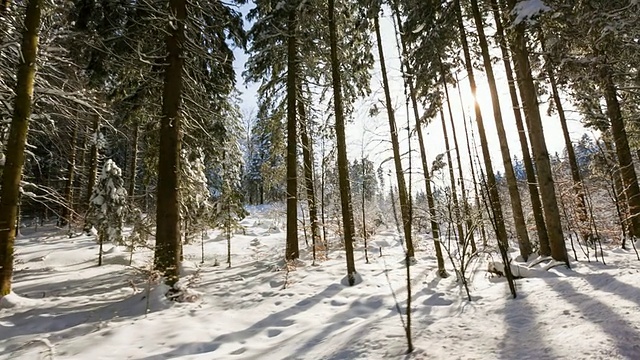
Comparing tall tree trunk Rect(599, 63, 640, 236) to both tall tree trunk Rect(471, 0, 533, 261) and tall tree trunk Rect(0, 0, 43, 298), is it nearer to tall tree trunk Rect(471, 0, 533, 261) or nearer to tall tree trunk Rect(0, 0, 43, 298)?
tall tree trunk Rect(471, 0, 533, 261)

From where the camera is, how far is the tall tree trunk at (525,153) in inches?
336

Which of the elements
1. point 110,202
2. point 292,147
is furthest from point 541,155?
point 110,202

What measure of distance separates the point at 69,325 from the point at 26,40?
5482mm

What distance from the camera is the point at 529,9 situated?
6570 mm

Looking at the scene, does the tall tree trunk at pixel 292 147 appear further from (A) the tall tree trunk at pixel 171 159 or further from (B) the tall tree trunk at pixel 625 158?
(B) the tall tree trunk at pixel 625 158

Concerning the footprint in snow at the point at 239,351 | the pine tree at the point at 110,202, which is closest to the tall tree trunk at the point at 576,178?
Result: the footprint in snow at the point at 239,351

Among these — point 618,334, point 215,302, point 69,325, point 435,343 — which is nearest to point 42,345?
point 69,325

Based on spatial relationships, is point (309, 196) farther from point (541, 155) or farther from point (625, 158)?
point (625, 158)

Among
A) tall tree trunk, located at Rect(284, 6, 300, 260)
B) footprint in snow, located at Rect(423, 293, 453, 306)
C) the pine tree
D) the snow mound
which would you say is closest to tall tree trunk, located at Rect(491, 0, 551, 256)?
footprint in snow, located at Rect(423, 293, 453, 306)

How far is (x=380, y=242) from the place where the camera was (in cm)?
2230

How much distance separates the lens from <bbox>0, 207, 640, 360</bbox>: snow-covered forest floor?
10.3ft

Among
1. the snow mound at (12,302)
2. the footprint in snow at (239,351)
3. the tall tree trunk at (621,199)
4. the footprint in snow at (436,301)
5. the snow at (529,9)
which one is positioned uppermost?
the snow at (529,9)

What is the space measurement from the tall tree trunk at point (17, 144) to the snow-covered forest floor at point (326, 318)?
2.72 feet

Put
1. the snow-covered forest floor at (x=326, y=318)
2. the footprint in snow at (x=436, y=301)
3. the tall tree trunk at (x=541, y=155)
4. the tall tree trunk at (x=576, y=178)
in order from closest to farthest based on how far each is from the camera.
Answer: the snow-covered forest floor at (x=326, y=318), the footprint in snow at (x=436, y=301), the tall tree trunk at (x=541, y=155), the tall tree trunk at (x=576, y=178)
